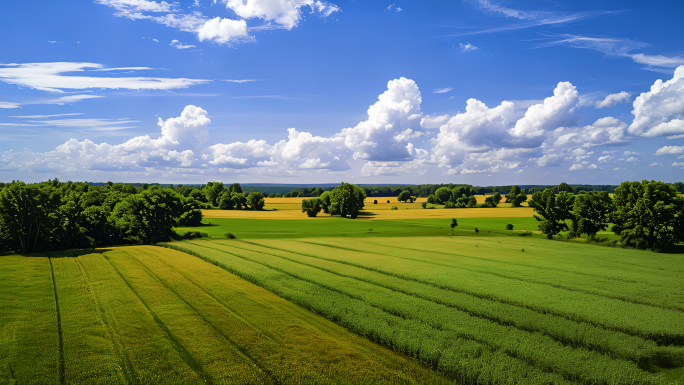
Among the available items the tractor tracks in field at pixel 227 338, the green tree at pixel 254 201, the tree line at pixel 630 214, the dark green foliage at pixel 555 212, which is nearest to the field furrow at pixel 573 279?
the tractor tracks in field at pixel 227 338

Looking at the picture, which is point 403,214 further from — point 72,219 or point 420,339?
point 420,339

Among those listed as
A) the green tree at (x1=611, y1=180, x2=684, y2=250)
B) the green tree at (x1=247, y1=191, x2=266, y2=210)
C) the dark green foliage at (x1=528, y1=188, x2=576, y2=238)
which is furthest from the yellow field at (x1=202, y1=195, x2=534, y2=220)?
the green tree at (x1=611, y1=180, x2=684, y2=250)

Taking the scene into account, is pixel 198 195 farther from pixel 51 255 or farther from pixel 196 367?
pixel 196 367

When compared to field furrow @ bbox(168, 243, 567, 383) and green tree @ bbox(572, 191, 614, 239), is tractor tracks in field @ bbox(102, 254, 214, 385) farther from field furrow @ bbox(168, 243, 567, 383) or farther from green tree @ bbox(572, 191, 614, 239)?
green tree @ bbox(572, 191, 614, 239)

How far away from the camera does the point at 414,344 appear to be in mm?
18000

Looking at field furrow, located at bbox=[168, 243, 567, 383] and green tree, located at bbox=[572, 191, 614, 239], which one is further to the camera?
green tree, located at bbox=[572, 191, 614, 239]

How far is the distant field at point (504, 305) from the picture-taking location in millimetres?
16297

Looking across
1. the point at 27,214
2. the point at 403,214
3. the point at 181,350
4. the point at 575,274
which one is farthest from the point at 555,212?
the point at 27,214

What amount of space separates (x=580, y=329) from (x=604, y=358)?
342cm

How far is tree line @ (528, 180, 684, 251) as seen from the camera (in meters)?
53.0

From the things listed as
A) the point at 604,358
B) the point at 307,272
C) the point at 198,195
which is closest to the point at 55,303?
the point at 307,272

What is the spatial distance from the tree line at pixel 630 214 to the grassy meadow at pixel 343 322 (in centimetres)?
1433

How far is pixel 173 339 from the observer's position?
19047 millimetres

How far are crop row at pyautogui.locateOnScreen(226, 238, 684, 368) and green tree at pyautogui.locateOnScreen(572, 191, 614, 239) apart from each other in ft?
168
